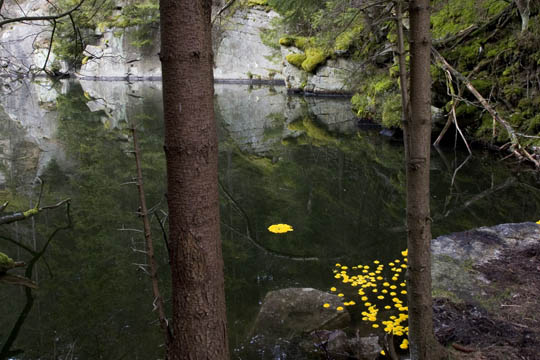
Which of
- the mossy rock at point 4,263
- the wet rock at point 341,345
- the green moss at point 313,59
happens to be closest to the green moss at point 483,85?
the wet rock at point 341,345

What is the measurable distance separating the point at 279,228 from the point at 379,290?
2.52 meters

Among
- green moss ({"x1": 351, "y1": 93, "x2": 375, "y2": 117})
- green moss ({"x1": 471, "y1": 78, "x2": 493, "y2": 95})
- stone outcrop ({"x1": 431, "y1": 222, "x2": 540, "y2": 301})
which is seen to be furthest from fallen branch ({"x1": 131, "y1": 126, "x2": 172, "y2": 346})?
green moss ({"x1": 351, "y1": 93, "x2": 375, "y2": 117})

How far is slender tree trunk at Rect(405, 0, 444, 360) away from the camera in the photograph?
2.58 metres

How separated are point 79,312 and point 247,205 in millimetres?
4126

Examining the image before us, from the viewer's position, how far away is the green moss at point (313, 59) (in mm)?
26219

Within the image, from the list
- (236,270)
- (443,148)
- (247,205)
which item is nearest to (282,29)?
(443,148)

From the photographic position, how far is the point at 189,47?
1.80 m

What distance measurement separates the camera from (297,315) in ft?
14.9

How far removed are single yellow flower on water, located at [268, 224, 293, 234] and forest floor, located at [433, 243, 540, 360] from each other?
3.45m

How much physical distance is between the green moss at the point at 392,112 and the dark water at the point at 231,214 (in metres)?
0.67

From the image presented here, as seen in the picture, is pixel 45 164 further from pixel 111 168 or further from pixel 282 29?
pixel 282 29

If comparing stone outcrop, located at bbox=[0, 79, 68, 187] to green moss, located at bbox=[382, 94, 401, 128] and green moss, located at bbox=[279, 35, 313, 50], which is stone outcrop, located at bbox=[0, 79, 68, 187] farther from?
green moss, located at bbox=[279, 35, 313, 50]

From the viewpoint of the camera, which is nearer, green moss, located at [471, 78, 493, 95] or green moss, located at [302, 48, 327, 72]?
green moss, located at [471, 78, 493, 95]

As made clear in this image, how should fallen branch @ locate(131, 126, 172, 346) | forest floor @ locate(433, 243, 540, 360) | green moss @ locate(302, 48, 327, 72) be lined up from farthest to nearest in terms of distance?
green moss @ locate(302, 48, 327, 72) → forest floor @ locate(433, 243, 540, 360) → fallen branch @ locate(131, 126, 172, 346)
